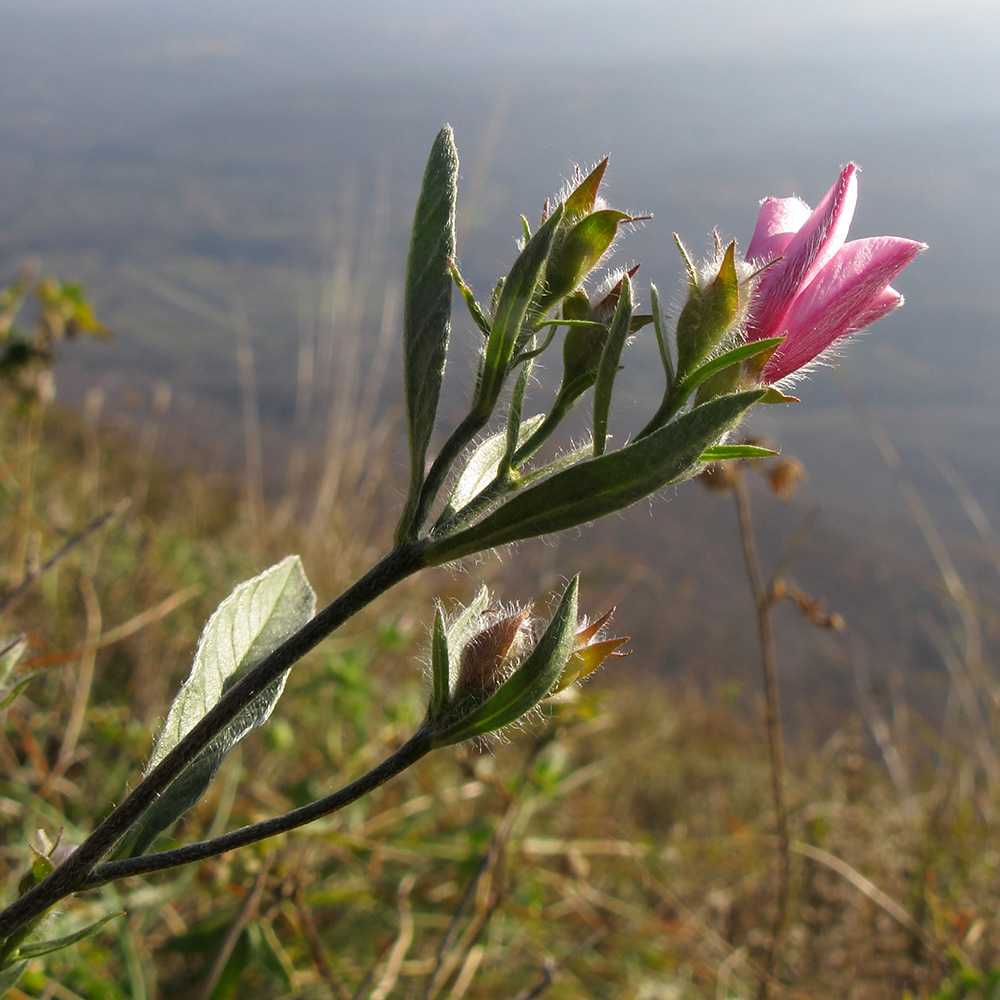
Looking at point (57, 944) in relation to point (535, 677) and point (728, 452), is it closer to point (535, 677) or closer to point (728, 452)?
point (535, 677)

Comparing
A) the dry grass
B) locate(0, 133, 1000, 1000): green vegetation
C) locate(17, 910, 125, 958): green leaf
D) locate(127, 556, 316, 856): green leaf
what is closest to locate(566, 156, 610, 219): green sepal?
locate(0, 133, 1000, 1000): green vegetation

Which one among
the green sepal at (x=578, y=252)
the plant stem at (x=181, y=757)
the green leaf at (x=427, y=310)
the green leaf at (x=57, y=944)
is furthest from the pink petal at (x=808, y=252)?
the green leaf at (x=57, y=944)

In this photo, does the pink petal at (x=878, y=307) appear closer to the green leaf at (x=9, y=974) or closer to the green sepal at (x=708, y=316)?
the green sepal at (x=708, y=316)

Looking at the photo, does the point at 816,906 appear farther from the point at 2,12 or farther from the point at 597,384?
the point at 2,12

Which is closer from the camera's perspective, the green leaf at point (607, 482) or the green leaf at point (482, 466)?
the green leaf at point (607, 482)

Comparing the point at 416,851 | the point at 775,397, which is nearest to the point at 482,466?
the point at 775,397

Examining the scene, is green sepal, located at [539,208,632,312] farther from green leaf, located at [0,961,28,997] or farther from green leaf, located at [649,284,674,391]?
green leaf, located at [0,961,28,997]

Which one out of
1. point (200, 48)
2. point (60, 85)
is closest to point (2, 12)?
point (200, 48)

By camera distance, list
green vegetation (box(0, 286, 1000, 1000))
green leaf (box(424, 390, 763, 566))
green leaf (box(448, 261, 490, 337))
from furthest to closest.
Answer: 1. green vegetation (box(0, 286, 1000, 1000))
2. green leaf (box(448, 261, 490, 337))
3. green leaf (box(424, 390, 763, 566))
